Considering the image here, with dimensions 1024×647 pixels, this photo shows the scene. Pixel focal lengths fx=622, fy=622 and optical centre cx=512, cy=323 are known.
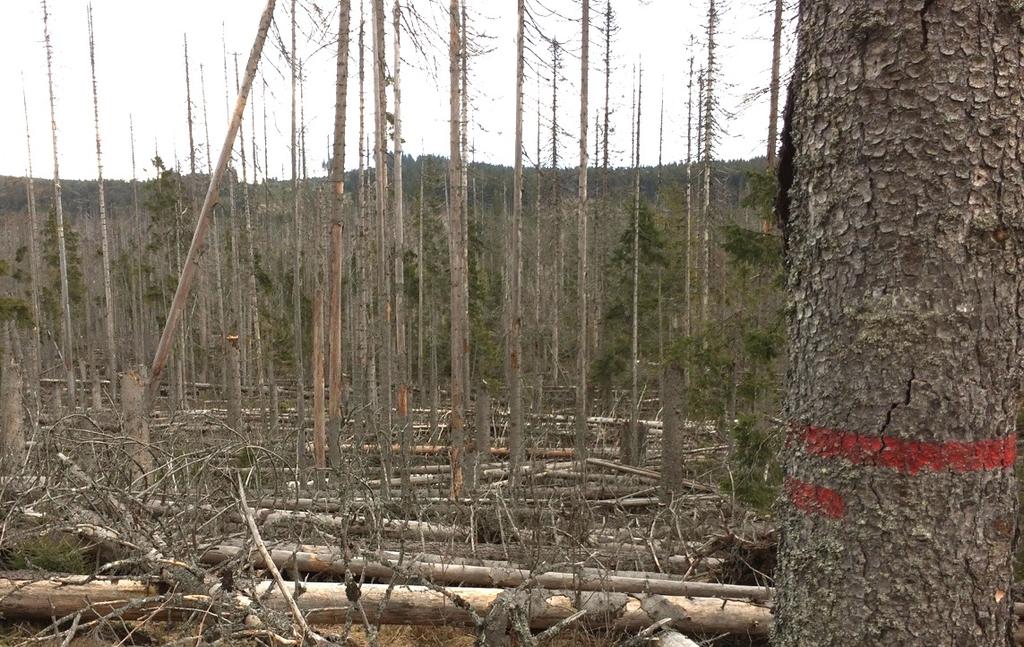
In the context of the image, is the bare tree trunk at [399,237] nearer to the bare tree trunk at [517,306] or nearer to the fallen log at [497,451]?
the bare tree trunk at [517,306]

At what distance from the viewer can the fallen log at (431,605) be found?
3.43m

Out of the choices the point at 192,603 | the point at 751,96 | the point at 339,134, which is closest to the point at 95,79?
the point at 339,134

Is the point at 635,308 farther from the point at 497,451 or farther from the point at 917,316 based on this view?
the point at 917,316

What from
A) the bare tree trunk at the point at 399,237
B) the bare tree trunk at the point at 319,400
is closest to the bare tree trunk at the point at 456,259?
the bare tree trunk at the point at 399,237

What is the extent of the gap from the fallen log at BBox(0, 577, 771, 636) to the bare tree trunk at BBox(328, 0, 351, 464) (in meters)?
3.77

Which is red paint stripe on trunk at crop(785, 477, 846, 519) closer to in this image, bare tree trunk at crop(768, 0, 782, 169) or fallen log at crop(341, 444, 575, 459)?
bare tree trunk at crop(768, 0, 782, 169)

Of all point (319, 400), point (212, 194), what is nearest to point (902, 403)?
point (212, 194)

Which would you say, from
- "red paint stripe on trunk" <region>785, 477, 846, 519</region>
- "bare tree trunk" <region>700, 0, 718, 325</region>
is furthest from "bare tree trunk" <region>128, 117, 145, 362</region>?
"red paint stripe on trunk" <region>785, 477, 846, 519</region>

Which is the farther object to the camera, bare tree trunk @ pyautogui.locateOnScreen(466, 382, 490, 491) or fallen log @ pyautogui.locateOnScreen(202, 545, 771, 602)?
bare tree trunk @ pyautogui.locateOnScreen(466, 382, 490, 491)

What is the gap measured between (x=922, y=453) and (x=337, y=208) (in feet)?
22.1

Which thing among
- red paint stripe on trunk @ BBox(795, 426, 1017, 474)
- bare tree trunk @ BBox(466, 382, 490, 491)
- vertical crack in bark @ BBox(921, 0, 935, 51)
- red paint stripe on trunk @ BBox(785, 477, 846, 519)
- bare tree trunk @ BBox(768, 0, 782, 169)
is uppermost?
bare tree trunk @ BBox(768, 0, 782, 169)

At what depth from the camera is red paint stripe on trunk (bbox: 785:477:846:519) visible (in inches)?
49.9

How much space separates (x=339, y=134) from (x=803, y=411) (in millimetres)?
6525

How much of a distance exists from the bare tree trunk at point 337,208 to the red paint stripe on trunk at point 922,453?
6.59 metres
